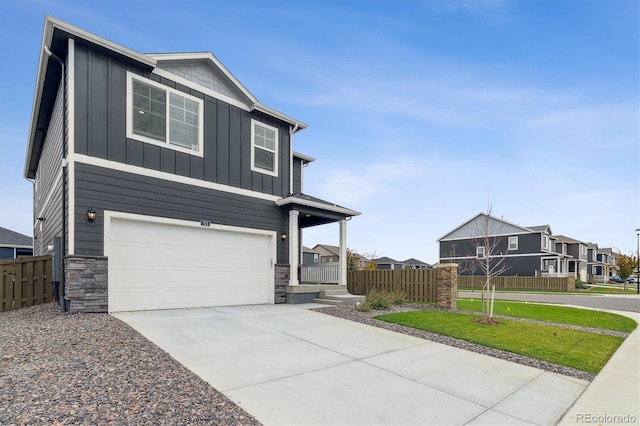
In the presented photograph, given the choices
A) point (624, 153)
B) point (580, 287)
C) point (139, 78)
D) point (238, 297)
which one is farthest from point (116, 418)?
point (580, 287)

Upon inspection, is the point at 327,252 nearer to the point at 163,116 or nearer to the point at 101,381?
the point at 163,116

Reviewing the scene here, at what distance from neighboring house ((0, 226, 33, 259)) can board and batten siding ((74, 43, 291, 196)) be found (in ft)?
72.6

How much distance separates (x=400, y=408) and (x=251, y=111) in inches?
400

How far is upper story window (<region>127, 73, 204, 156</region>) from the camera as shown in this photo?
29.5 feet

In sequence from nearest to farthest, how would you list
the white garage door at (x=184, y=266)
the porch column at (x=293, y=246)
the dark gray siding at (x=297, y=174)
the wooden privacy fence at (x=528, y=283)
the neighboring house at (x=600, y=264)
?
the white garage door at (x=184, y=266)
the porch column at (x=293, y=246)
the dark gray siding at (x=297, y=174)
the wooden privacy fence at (x=528, y=283)
the neighboring house at (x=600, y=264)

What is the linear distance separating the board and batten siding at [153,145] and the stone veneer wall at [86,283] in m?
2.51

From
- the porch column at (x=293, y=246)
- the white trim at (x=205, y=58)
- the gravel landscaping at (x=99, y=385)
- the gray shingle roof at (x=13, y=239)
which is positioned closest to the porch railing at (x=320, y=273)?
the porch column at (x=293, y=246)

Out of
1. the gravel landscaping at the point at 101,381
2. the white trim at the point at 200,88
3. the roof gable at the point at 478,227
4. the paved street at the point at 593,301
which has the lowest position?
the paved street at the point at 593,301

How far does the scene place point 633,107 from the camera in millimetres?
12070

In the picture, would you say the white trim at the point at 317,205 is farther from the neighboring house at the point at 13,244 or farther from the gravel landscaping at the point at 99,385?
the neighboring house at the point at 13,244

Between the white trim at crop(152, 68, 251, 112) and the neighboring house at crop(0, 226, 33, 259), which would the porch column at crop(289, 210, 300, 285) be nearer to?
the white trim at crop(152, 68, 251, 112)

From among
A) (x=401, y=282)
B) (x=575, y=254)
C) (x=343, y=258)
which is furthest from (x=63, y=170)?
(x=575, y=254)

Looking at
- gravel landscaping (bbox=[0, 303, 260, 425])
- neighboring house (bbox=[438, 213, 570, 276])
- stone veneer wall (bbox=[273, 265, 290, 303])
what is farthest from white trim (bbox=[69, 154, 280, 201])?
neighboring house (bbox=[438, 213, 570, 276])

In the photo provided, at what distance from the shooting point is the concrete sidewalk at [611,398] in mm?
3762
